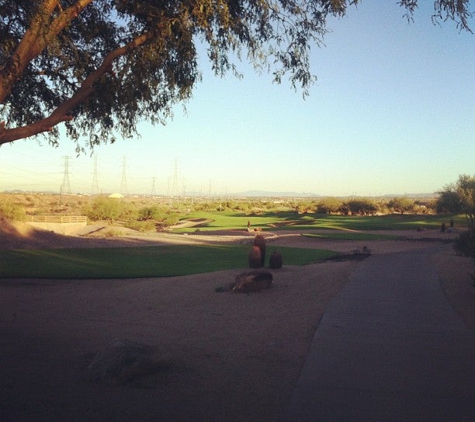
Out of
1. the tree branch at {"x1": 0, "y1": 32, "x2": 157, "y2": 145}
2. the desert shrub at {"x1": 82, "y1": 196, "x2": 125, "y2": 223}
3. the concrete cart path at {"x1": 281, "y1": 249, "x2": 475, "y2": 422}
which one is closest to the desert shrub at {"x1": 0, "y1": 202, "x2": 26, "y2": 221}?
the desert shrub at {"x1": 82, "y1": 196, "x2": 125, "y2": 223}

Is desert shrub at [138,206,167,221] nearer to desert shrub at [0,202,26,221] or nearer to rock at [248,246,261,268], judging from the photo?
desert shrub at [0,202,26,221]

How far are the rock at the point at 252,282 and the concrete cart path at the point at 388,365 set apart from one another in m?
3.44

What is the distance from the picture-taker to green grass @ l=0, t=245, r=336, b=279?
24159 millimetres

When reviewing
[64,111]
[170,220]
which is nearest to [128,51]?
[64,111]

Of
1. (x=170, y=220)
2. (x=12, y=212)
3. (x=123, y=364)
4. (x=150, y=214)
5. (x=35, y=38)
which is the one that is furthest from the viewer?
(x=150, y=214)

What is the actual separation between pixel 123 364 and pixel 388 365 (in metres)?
3.31

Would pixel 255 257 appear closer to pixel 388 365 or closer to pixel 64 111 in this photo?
pixel 64 111

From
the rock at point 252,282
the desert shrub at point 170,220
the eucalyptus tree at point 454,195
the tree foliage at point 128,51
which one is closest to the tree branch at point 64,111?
the tree foliage at point 128,51

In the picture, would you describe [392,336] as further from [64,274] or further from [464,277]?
[64,274]

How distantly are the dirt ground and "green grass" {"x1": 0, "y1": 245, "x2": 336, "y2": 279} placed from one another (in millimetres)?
2171

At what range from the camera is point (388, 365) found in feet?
26.6

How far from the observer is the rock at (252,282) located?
17.3 meters

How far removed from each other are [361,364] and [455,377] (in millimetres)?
1142

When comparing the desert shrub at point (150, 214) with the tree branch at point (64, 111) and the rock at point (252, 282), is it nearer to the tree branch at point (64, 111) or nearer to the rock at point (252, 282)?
the rock at point (252, 282)
